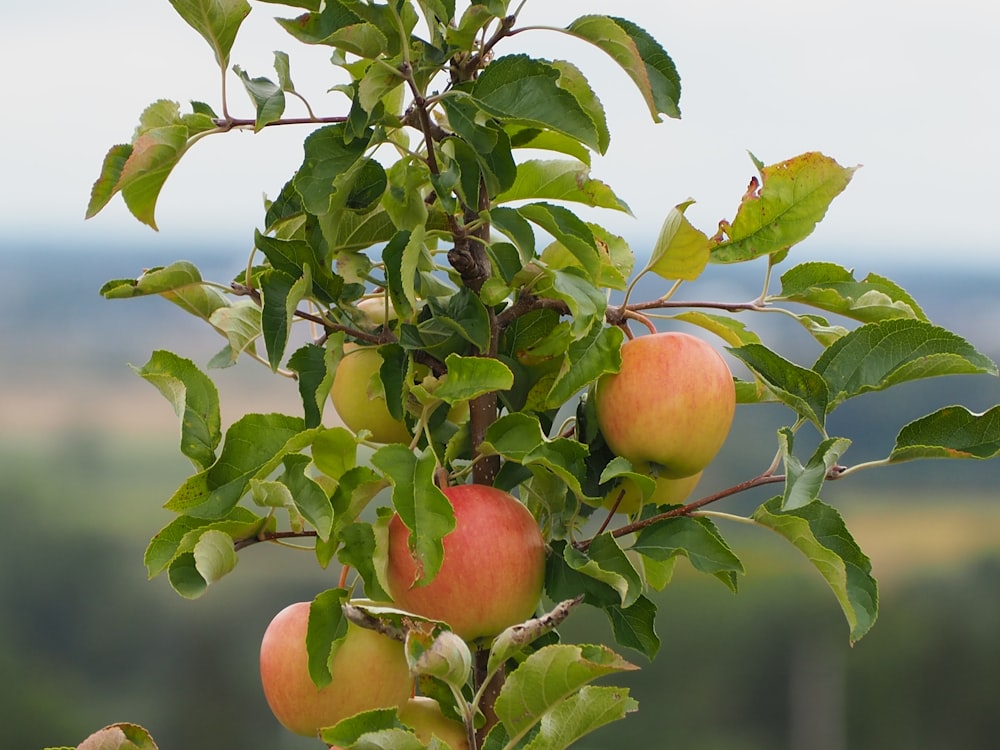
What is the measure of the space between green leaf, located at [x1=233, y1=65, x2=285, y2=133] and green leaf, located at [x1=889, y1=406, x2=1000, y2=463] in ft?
1.64

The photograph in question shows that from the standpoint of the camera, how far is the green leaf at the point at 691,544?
0.73 meters

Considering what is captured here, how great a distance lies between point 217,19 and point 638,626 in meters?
0.55

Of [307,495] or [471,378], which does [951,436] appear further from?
[307,495]

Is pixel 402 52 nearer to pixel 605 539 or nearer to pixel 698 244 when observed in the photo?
pixel 698 244

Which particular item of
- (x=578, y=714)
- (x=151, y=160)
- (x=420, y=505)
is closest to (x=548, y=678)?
(x=578, y=714)

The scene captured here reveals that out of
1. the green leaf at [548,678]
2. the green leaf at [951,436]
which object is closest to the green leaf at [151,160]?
the green leaf at [548,678]

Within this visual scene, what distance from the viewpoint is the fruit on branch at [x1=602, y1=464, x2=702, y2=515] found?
815 mm

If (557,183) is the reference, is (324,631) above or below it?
below

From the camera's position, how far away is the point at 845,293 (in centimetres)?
84

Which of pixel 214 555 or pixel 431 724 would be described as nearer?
pixel 214 555

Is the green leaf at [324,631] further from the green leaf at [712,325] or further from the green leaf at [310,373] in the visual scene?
the green leaf at [712,325]

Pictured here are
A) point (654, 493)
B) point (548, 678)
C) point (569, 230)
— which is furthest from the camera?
point (654, 493)

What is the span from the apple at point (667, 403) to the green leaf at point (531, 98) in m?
0.17

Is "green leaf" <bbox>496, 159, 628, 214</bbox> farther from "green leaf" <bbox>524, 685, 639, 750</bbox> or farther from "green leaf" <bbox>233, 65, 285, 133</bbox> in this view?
"green leaf" <bbox>524, 685, 639, 750</bbox>
